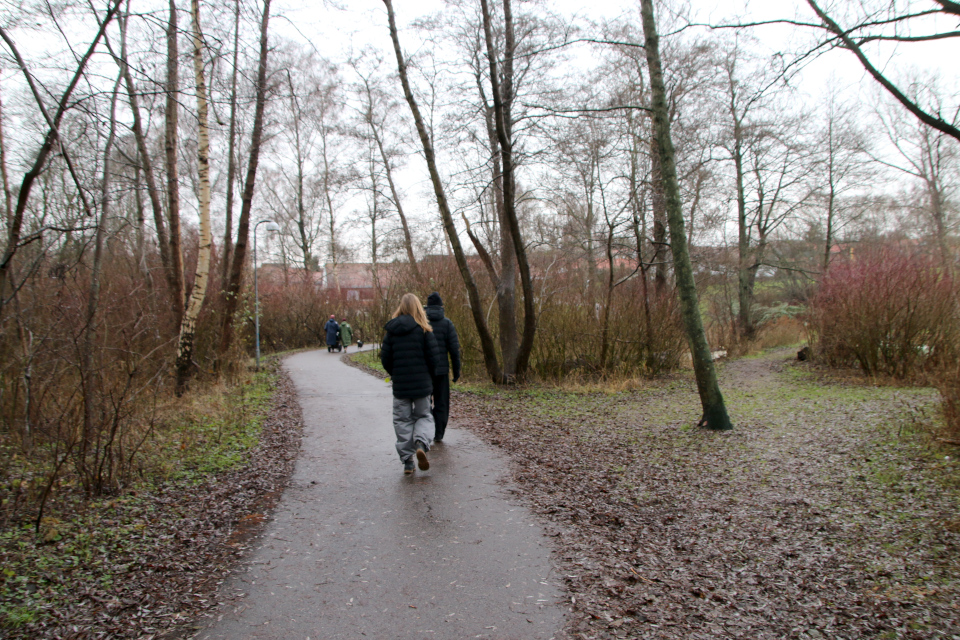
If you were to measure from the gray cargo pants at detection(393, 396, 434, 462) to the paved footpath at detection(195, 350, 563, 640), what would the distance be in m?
0.30

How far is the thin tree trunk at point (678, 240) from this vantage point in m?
7.93

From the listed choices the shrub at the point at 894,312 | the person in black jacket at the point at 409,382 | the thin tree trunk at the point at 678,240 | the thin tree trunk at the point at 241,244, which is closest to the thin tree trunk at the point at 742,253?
the shrub at the point at 894,312

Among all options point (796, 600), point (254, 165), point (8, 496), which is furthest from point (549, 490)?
point (254, 165)

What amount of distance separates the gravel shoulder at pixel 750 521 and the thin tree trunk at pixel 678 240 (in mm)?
476

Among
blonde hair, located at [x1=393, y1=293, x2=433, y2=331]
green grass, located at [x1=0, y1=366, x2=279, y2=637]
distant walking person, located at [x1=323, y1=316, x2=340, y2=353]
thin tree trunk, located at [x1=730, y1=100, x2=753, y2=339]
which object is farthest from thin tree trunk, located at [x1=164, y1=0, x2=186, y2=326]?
thin tree trunk, located at [x1=730, y1=100, x2=753, y2=339]

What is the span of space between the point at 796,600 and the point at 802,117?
23.0 metres

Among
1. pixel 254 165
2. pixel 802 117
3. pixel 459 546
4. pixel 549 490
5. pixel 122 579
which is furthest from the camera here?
pixel 802 117

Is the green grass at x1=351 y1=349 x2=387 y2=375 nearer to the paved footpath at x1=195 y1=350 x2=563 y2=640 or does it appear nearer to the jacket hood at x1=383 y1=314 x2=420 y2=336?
the jacket hood at x1=383 y1=314 x2=420 y2=336

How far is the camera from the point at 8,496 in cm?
478

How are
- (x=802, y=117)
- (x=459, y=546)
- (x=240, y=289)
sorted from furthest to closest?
(x=802, y=117) → (x=240, y=289) → (x=459, y=546)

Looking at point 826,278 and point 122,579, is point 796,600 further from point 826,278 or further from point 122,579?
point 826,278

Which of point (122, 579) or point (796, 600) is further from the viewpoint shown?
point (122, 579)

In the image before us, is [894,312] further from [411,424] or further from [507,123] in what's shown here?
[411,424]

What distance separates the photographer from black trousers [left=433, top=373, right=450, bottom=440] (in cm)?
718
